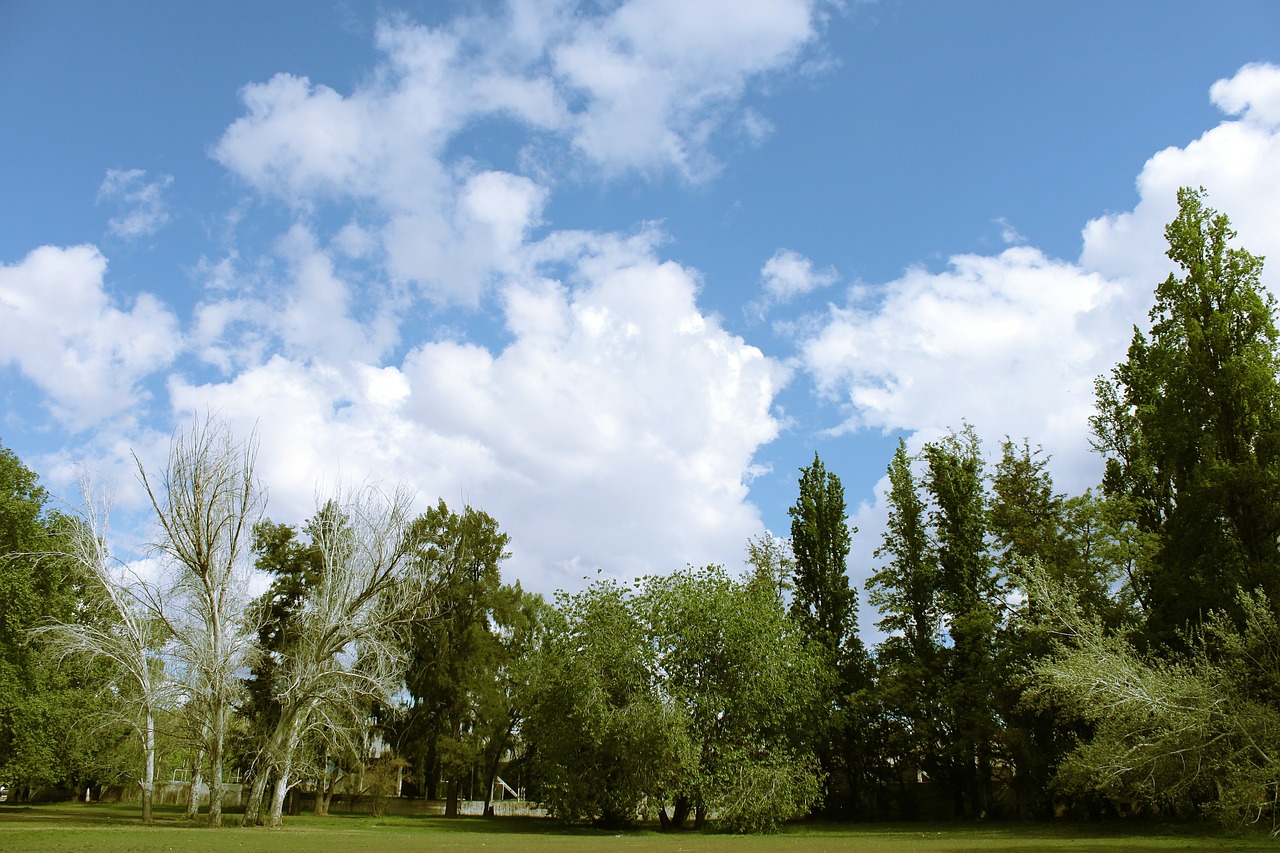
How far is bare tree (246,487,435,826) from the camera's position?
3300cm

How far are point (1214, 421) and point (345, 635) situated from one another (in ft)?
111

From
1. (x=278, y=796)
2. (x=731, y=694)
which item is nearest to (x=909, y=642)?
(x=731, y=694)

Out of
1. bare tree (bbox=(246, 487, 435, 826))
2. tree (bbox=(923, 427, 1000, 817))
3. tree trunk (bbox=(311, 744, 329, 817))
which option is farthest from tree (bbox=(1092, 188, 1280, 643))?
tree trunk (bbox=(311, 744, 329, 817))

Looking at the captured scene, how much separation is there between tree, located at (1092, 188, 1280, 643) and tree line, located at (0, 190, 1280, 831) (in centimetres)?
9

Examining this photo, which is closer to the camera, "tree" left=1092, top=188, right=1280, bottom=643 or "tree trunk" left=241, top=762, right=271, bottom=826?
"tree" left=1092, top=188, right=1280, bottom=643

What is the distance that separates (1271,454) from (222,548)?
1532 inches

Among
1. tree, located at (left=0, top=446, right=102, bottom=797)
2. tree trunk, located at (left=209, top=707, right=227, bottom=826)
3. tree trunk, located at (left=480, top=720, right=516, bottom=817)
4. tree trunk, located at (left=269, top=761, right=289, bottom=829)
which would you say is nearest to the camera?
tree trunk, located at (left=209, top=707, right=227, bottom=826)

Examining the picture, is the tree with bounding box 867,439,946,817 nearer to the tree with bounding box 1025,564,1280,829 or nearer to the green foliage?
the green foliage

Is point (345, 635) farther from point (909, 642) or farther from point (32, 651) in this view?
point (909, 642)

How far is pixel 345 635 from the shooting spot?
3412 cm

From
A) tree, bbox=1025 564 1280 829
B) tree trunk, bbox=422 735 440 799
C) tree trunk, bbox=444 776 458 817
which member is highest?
tree, bbox=1025 564 1280 829

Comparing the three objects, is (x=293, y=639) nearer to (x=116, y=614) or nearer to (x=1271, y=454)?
(x=116, y=614)

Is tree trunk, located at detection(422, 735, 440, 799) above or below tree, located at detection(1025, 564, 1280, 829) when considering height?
below

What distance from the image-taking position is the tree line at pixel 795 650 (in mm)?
25688
